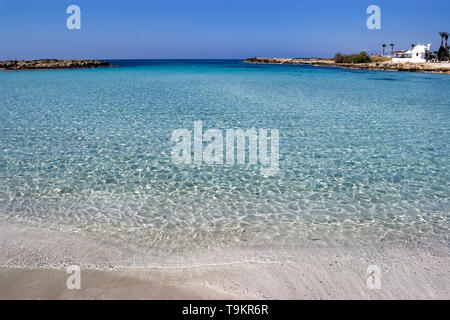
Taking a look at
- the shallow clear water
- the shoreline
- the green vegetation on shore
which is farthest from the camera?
the green vegetation on shore

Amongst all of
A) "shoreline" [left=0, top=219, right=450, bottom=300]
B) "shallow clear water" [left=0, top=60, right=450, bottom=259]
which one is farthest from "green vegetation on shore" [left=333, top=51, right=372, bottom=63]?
"shoreline" [left=0, top=219, right=450, bottom=300]

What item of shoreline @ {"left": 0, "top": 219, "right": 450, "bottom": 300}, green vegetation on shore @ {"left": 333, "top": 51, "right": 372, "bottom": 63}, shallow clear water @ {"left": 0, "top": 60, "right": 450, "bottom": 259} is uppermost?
green vegetation on shore @ {"left": 333, "top": 51, "right": 372, "bottom": 63}

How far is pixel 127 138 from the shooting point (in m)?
12.6

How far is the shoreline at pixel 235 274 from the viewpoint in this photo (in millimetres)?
4500

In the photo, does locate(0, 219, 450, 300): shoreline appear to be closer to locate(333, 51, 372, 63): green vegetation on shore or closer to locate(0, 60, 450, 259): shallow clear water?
locate(0, 60, 450, 259): shallow clear water

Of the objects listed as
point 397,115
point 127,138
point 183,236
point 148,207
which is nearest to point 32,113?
point 127,138

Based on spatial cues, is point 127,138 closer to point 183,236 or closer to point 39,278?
point 183,236

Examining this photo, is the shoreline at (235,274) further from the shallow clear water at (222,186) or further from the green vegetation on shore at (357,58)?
the green vegetation on shore at (357,58)

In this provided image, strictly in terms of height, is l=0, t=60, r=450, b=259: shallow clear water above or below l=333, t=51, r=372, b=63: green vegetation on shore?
below

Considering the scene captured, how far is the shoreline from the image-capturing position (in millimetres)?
4500

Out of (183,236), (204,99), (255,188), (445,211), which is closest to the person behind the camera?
(183,236)

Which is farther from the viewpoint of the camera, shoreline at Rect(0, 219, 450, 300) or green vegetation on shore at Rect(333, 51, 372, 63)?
green vegetation on shore at Rect(333, 51, 372, 63)

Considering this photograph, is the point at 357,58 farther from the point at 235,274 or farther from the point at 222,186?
the point at 235,274

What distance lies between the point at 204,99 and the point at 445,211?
1943 cm
